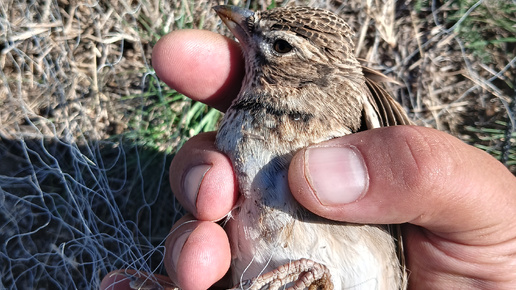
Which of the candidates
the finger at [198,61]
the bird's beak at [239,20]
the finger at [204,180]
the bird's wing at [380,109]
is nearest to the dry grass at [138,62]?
the finger at [198,61]

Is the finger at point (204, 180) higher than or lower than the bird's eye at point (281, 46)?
lower

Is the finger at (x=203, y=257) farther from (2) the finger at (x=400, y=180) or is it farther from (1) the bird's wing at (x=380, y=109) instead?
(1) the bird's wing at (x=380, y=109)

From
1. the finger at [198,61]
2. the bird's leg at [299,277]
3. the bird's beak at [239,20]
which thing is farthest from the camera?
the finger at [198,61]

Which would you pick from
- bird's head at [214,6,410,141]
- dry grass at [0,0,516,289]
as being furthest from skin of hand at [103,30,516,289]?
dry grass at [0,0,516,289]

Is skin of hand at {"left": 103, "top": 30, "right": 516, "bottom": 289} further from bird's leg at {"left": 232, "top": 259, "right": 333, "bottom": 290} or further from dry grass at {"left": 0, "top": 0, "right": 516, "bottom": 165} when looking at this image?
dry grass at {"left": 0, "top": 0, "right": 516, "bottom": 165}

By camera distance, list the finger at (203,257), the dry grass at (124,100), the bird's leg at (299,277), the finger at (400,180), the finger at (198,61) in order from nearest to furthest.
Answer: the finger at (400,180)
the bird's leg at (299,277)
the finger at (203,257)
the finger at (198,61)
the dry grass at (124,100)

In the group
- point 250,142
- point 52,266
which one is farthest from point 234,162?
point 52,266

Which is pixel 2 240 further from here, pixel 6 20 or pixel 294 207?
pixel 294 207
